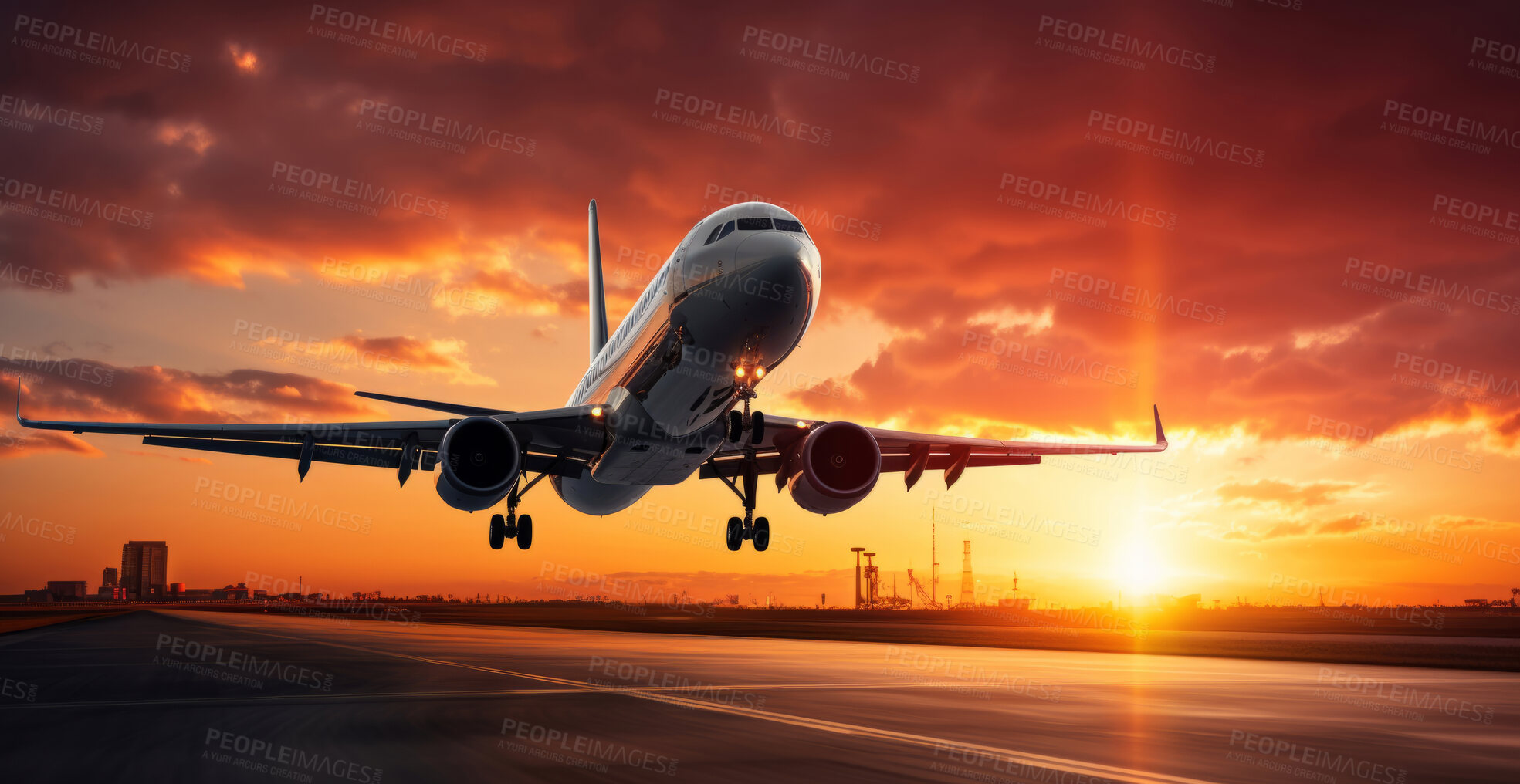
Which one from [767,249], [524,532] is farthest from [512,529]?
[767,249]

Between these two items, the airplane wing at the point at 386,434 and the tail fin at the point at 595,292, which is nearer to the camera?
the airplane wing at the point at 386,434

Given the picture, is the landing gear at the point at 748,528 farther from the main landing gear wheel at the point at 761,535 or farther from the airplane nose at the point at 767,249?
the airplane nose at the point at 767,249

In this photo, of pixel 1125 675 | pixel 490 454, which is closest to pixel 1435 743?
pixel 1125 675

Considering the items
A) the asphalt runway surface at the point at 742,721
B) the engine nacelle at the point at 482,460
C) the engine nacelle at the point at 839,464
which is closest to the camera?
the asphalt runway surface at the point at 742,721

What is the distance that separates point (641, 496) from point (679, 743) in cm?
2099

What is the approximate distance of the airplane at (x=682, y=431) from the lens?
63.0 ft

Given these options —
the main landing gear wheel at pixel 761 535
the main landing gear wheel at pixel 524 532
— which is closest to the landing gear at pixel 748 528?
the main landing gear wheel at pixel 761 535

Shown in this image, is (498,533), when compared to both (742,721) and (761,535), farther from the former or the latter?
(742,721)

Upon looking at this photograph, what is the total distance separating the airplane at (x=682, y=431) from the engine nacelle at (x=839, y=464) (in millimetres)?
33

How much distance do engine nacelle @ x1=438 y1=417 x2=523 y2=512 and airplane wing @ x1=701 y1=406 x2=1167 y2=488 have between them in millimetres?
6151

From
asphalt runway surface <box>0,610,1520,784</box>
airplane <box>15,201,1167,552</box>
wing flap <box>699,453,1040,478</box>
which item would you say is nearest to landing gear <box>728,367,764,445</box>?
airplane <box>15,201,1167,552</box>

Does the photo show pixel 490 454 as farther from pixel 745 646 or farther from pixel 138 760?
pixel 745 646

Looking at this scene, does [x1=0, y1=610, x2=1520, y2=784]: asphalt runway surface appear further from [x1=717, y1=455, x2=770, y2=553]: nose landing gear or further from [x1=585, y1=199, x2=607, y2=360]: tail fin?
[x1=585, y1=199, x2=607, y2=360]: tail fin

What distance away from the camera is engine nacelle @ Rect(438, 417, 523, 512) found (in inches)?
920
